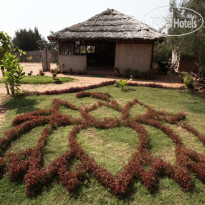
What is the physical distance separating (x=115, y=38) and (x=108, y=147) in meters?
10.3

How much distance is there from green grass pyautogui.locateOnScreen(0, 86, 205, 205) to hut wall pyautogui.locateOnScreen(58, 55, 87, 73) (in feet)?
23.4

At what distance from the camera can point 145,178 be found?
3.06 meters

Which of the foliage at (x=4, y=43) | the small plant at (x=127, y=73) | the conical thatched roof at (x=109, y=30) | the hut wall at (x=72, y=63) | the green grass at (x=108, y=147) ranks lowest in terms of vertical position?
the green grass at (x=108, y=147)

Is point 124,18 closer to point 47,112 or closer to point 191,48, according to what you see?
point 191,48

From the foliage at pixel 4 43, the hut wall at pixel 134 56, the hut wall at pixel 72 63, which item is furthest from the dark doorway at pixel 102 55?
the foliage at pixel 4 43

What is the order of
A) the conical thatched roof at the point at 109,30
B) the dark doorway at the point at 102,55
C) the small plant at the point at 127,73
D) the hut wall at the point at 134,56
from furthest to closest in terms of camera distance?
1. the dark doorway at the point at 102,55
2. the small plant at the point at 127,73
3. the hut wall at the point at 134,56
4. the conical thatched roof at the point at 109,30

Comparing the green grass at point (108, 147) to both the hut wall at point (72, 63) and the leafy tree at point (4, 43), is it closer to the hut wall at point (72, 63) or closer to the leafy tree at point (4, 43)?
the leafy tree at point (4, 43)

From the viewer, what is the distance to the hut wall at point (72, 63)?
14453mm

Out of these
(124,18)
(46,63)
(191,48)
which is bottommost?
(46,63)

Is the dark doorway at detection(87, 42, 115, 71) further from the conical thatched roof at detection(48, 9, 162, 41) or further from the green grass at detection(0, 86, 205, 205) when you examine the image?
the green grass at detection(0, 86, 205, 205)

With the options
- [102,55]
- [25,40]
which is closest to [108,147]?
[102,55]

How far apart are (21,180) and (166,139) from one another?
3552 millimetres

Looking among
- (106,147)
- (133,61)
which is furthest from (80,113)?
(133,61)

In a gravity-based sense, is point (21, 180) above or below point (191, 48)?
below
